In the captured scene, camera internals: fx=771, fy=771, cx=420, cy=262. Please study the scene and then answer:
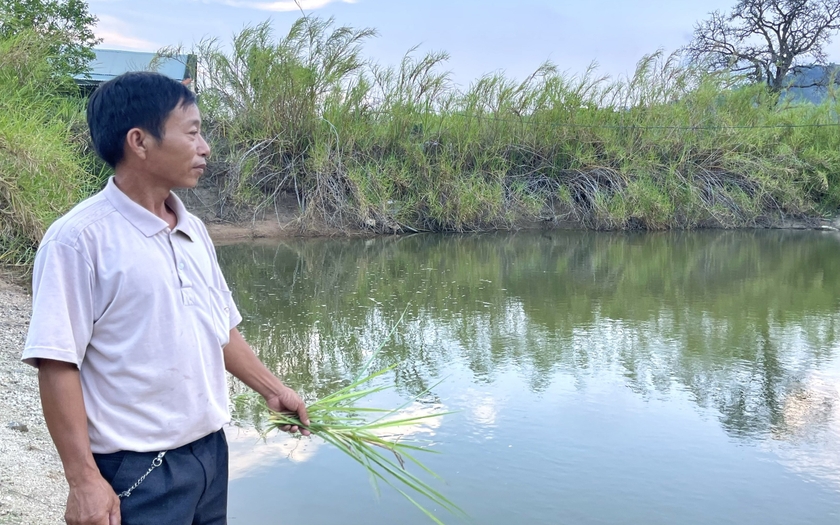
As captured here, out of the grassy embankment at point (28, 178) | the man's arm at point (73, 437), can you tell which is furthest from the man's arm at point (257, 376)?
the grassy embankment at point (28, 178)

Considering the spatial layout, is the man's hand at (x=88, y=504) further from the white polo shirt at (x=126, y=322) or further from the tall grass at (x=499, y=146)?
the tall grass at (x=499, y=146)

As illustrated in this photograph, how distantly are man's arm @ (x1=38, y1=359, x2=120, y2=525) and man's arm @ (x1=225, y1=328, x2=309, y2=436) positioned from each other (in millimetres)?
427

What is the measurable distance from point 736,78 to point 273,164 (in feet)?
30.4

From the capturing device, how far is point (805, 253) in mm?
10234

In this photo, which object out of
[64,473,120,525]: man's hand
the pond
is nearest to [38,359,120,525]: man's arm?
[64,473,120,525]: man's hand

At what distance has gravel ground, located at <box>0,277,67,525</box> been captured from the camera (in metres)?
2.38

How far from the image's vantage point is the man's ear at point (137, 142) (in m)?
1.43

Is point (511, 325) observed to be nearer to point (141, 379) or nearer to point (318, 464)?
point (318, 464)

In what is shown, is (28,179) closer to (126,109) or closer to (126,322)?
(126,109)

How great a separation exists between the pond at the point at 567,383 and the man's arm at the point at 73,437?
1.42 m

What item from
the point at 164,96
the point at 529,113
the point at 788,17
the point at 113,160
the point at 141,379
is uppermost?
the point at 788,17

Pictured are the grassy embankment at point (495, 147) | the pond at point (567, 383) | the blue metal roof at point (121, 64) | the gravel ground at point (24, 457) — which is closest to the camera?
the gravel ground at point (24, 457)

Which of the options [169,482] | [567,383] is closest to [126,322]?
[169,482]

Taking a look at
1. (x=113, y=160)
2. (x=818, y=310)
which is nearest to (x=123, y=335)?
(x=113, y=160)
